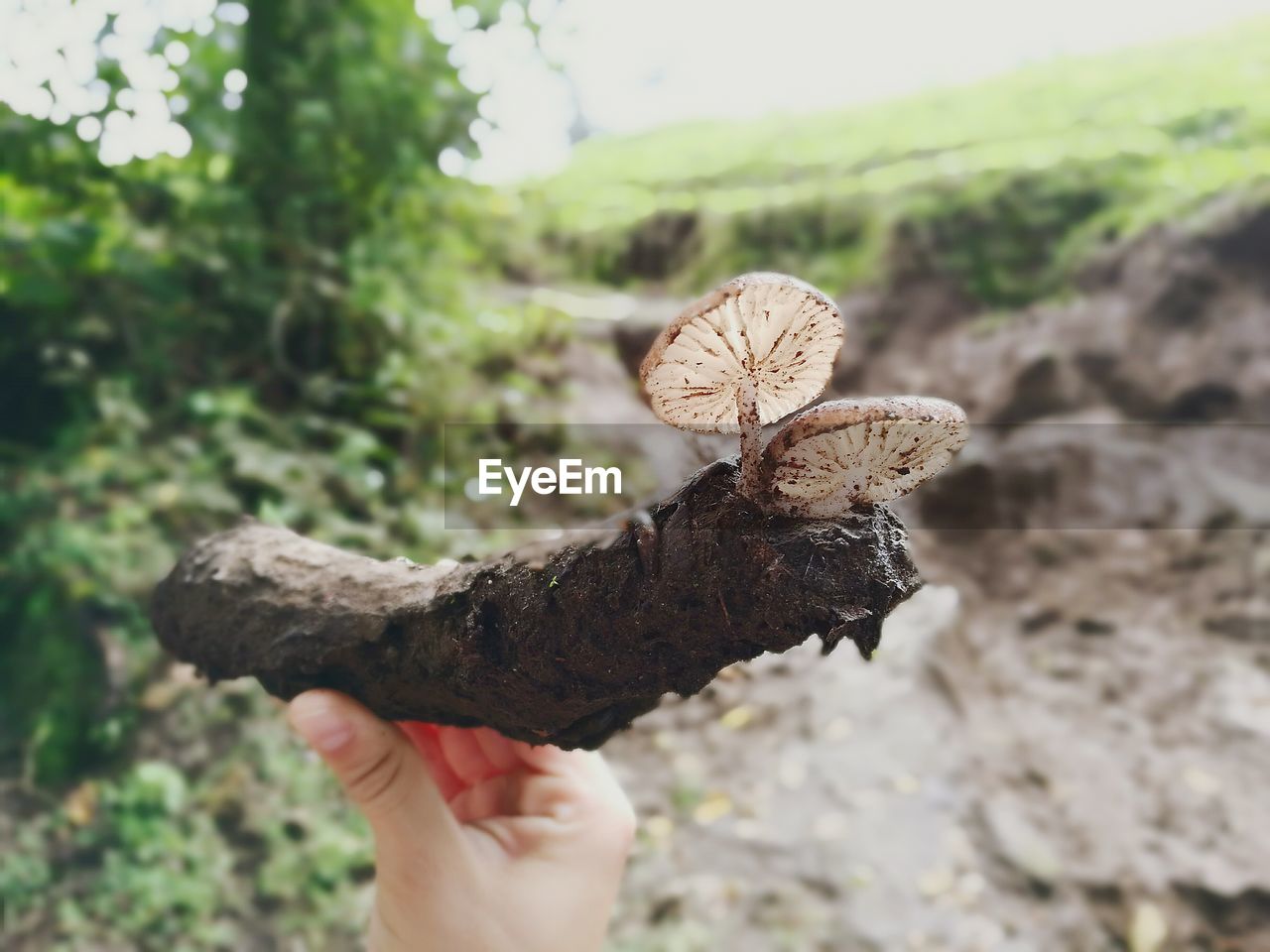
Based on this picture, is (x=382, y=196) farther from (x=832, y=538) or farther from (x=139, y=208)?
(x=832, y=538)

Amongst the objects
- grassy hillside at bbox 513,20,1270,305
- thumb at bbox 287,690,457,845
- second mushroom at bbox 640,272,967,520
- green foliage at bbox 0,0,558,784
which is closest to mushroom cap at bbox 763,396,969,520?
second mushroom at bbox 640,272,967,520

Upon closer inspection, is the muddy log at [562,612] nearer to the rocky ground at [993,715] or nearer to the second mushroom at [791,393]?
the second mushroom at [791,393]

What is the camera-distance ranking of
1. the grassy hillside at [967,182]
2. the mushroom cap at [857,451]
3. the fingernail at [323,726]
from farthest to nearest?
the grassy hillside at [967,182], the fingernail at [323,726], the mushroom cap at [857,451]

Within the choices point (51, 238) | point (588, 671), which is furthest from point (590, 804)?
point (51, 238)

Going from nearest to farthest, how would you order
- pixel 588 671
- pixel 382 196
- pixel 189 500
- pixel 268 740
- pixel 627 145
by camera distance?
pixel 588 671
pixel 268 740
pixel 189 500
pixel 382 196
pixel 627 145

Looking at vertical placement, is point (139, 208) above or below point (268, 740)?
above

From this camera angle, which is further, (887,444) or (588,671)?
(588,671)

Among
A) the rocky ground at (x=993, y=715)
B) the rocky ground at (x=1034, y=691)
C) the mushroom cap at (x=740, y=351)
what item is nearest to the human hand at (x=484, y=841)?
the rocky ground at (x=993, y=715)

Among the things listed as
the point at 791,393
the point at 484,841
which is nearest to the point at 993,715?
the point at 484,841
